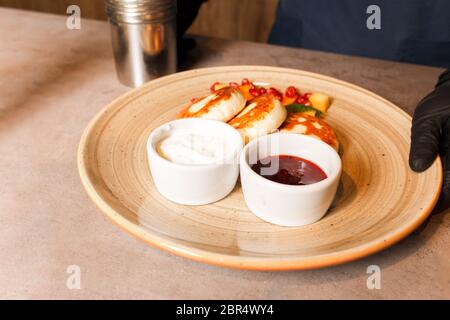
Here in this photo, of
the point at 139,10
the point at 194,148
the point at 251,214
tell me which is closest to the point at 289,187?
the point at 251,214

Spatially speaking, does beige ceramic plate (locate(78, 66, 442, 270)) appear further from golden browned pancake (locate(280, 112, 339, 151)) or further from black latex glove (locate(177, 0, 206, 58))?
black latex glove (locate(177, 0, 206, 58))

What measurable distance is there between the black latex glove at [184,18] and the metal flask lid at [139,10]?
0.24 m

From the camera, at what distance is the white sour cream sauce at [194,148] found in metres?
1.19

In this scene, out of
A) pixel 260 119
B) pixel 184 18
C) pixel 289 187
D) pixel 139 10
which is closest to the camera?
pixel 289 187

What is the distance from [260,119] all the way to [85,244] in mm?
580

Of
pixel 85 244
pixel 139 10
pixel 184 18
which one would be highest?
pixel 139 10

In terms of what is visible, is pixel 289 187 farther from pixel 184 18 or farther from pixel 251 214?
pixel 184 18

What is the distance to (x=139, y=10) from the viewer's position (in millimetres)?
1622

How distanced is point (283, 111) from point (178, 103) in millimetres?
374

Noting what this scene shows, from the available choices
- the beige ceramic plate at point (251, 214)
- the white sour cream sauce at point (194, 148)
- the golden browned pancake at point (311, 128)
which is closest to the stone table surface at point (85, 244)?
the beige ceramic plate at point (251, 214)

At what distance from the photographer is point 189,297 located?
1.01 meters

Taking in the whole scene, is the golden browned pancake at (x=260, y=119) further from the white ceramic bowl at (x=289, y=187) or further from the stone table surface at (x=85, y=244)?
the stone table surface at (x=85, y=244)

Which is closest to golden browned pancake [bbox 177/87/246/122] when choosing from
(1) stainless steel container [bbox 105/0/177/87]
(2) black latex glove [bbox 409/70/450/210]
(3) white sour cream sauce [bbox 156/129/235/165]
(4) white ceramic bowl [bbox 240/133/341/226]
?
(3) white sour cream sauce [bbox 156/129/235/165]

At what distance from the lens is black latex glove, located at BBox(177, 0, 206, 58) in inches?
76.2
